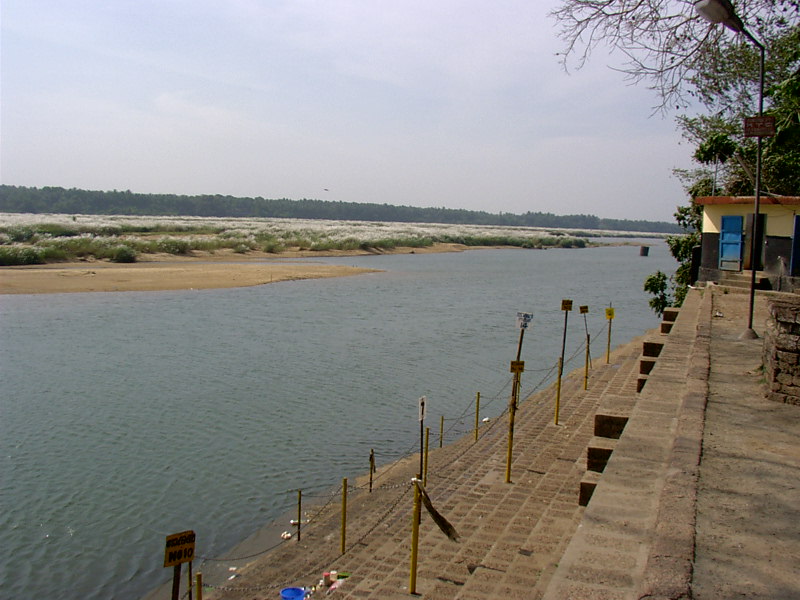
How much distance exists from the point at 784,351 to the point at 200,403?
476 inches

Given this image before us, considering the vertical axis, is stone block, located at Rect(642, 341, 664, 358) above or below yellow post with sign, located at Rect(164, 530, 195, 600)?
above

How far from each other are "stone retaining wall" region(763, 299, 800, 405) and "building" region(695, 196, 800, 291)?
9.84 m

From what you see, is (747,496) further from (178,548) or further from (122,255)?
(122,255)

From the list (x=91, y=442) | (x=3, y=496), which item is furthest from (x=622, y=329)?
(x=3, y=496)

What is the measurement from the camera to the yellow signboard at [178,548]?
5.72 metres

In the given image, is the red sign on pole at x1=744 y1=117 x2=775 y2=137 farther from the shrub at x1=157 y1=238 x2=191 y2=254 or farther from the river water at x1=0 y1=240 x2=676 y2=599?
the shrub at x1=157 y1=238 x2=191 y2=254

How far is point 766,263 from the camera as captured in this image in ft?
58.5

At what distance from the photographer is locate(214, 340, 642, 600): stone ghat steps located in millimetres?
7008

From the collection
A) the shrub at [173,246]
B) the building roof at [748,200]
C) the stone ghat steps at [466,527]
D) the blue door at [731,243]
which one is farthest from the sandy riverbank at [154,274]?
the stone ghat steps at [466,527]

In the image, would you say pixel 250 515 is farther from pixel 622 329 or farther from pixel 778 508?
pixel 622 329

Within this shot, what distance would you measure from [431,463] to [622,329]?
18.8m

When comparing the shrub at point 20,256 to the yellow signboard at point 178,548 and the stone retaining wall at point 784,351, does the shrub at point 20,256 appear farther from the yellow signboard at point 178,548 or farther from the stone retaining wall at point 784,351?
the stone retaining wall at point 784,351

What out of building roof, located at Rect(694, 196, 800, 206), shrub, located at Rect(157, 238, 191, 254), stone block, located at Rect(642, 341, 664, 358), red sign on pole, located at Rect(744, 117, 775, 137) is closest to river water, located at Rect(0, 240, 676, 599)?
stone block, located at Rect(642, 341, 664, 358)

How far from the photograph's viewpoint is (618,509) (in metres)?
4.93
